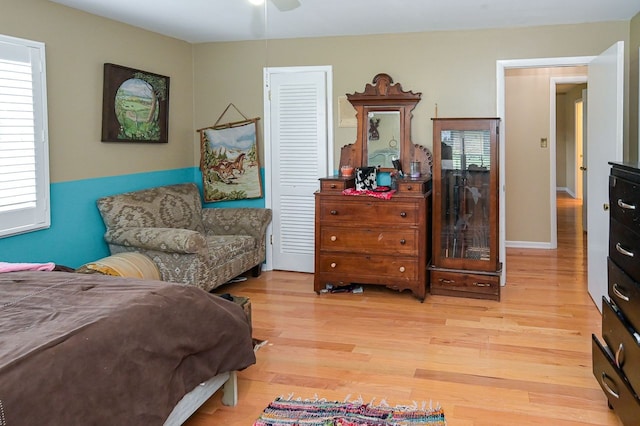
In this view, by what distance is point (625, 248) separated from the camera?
7.82 ft

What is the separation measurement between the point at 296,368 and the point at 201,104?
333 centimetres

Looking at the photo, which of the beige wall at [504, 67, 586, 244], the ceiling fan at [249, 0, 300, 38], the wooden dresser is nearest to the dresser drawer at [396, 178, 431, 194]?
the wooden dresser

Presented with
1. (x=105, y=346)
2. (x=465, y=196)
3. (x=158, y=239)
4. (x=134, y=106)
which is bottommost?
(x=105, y=346)

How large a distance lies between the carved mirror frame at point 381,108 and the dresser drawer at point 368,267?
922 mm

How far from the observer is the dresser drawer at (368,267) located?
454 centimetres

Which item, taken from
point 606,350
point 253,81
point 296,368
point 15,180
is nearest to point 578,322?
point 606,350

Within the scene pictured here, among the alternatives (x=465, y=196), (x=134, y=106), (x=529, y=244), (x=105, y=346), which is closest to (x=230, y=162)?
(x=134, y=106)

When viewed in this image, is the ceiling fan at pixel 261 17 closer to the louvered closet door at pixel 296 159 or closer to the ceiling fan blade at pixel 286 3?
the ceiling fan blade at pixel 286 3

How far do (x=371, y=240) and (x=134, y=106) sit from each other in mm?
2287

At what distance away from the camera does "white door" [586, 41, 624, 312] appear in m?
3.85

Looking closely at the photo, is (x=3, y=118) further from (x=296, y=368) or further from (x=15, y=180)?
(x=296, y=368)

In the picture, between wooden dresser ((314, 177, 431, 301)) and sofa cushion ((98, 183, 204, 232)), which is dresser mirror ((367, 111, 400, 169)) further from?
sofa cushion ((98, 183, 204, 232))

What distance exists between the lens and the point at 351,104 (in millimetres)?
5211

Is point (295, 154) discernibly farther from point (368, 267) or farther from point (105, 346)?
point (105, 346)
